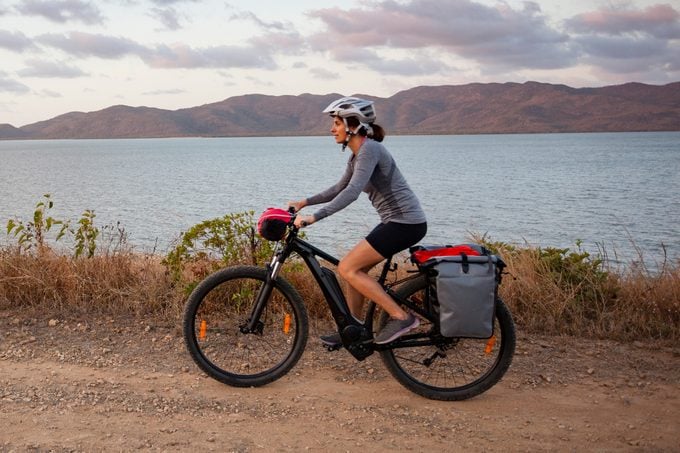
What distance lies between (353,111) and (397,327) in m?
1.74

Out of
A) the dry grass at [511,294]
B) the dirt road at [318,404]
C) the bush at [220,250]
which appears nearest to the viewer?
the dirt road at [318,404]

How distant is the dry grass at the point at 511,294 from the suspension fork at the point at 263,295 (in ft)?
6.21

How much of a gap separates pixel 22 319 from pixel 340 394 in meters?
3.84

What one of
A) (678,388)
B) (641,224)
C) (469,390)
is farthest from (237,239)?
(641,224)

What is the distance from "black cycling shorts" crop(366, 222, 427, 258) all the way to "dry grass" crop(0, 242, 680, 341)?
2273 mm

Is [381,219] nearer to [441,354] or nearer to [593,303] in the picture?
[441,354]

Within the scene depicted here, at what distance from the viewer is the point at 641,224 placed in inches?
1172

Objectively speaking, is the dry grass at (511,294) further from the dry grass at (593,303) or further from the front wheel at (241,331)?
the front wheel at (241,331)

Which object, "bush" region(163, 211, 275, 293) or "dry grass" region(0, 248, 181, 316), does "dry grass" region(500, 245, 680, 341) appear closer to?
"bush" region(163, 211, 275, 293)

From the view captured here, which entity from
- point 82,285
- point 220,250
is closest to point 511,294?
point 220,250

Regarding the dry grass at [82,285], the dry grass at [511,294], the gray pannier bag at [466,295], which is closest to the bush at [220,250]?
the dry grass at [511,294]

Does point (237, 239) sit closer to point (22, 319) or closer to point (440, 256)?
point (22, 319)

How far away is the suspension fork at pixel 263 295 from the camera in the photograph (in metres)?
5.58

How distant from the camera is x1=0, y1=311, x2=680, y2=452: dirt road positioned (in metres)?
4.69
